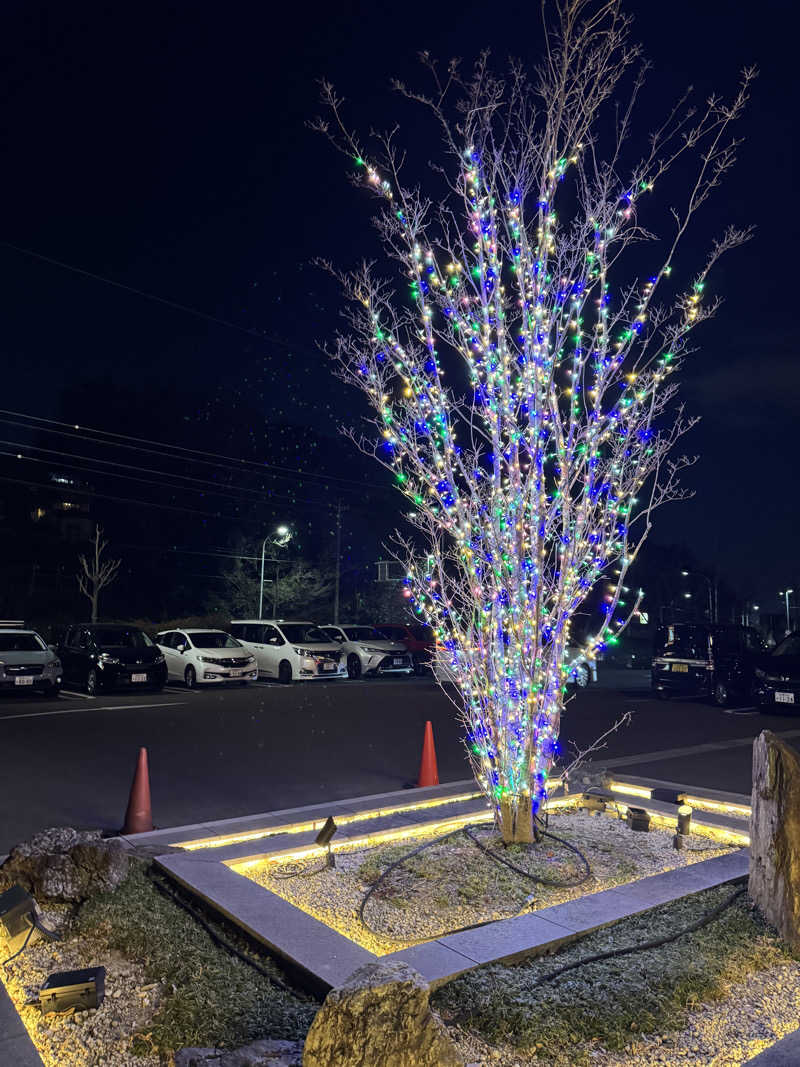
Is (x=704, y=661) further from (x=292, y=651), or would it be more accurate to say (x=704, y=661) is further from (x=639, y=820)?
(x=639, y=820)

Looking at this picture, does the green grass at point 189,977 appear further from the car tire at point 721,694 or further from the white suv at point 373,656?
the white suv at point 373,656

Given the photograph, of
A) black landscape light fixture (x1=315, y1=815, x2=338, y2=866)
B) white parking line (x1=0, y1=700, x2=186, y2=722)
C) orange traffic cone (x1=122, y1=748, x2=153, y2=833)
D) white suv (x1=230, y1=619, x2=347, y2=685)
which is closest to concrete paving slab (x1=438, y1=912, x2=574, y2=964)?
black landscape light fixture (x1=315, y1=815, x2=338, y2=866)

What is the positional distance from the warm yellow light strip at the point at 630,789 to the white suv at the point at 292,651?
1560cm

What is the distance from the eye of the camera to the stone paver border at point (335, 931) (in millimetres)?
3615

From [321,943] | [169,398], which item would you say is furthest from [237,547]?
[321,943]

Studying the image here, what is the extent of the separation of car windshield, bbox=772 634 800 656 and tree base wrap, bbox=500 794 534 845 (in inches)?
528

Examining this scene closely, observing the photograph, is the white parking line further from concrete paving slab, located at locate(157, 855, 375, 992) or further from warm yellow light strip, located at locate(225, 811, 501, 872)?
concrete paving slab, located at locate(157, 855, 375, 992)

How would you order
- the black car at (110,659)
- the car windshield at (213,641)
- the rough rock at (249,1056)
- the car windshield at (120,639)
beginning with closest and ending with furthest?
the rough rock at (249,1056), the black car at (110,659), the car windshield at (120,639), the car windshield at (213,641)

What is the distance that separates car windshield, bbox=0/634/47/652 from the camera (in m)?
17.5

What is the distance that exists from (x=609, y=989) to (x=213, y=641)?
63.0 feet

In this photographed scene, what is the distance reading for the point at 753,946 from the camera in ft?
13.0

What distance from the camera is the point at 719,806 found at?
6816 millimetres

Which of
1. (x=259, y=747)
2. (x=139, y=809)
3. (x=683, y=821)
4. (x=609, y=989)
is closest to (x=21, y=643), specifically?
(x=259, y=747)

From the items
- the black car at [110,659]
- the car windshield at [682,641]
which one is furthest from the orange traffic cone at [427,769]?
the car windshield at [682,641]
